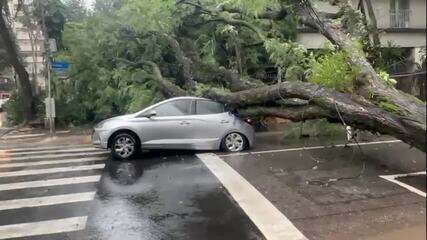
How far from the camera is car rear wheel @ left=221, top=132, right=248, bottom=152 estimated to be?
1323cm

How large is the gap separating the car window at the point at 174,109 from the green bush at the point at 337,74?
3606 mm

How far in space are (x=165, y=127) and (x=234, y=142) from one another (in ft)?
5.87

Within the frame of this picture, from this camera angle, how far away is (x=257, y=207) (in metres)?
7.63

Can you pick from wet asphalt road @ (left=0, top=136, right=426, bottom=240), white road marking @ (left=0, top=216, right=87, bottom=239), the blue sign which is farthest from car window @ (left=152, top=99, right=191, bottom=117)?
the blue sign

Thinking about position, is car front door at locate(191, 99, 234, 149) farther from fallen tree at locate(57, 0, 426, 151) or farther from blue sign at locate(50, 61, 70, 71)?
blue sign at locate(50, 61, 70, 71)

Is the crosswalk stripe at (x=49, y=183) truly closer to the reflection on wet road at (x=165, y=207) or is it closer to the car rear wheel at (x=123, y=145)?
the reflection on wet road at (x=165, y=207)

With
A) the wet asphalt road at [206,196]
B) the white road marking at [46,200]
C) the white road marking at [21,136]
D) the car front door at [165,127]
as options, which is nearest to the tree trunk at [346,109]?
the wet asphalt road at [206,196]

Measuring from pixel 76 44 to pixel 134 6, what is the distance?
5.53m

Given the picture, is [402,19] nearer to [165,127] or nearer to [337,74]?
[337,74]

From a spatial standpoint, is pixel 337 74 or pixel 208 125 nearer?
pixel 337 74

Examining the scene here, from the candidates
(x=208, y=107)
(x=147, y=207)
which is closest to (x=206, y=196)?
(x=147, y=207)

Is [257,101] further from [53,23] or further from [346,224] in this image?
[53,23]

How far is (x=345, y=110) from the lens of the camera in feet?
30.9

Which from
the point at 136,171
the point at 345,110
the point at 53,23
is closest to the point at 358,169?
the point at 345,110
